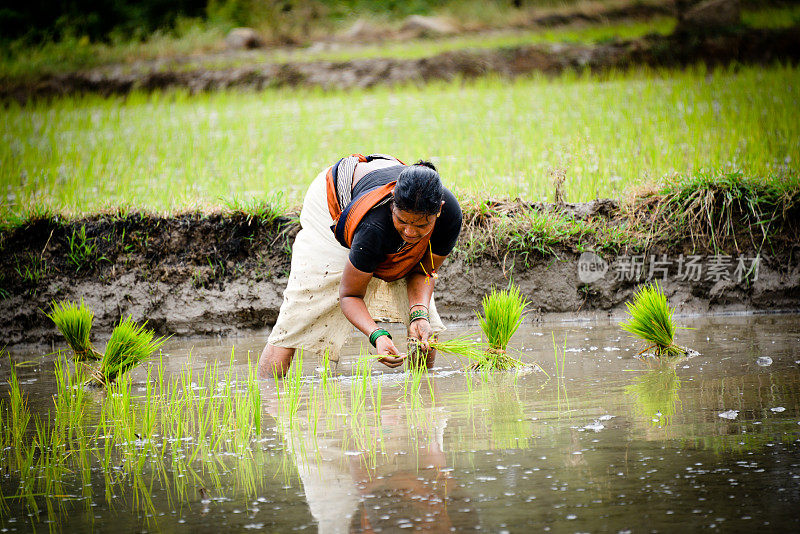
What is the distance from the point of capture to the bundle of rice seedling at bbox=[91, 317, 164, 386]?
3.93m

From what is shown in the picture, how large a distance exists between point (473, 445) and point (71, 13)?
1652 cm

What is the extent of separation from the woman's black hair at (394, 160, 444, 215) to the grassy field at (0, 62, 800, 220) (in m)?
2.71

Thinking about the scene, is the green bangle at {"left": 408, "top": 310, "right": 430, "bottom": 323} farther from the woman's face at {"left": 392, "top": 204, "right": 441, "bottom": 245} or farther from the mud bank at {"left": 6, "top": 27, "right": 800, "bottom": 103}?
the mud bank at {"left": 6, "top": 27, "right": 800, "bottom": 103}

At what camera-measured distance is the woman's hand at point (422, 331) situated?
3.79 meters

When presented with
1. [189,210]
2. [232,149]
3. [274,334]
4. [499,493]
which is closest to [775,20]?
[232,149]

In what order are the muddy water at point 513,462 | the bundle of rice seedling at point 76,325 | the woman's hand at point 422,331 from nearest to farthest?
the muddy water at point 513,462 < the woman's hand at point 422,331 < the bundle of rice seedling at point 76,325

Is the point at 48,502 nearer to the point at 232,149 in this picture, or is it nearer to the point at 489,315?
the point at 489,315

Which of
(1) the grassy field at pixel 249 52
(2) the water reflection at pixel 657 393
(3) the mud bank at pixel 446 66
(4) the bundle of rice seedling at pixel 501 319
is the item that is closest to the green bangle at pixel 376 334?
(4) the bundle of rice seedling at pixel 501 319

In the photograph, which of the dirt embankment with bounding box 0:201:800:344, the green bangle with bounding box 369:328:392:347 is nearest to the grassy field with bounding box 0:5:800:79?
the dirt embankment with bounding box 0:201:800:344

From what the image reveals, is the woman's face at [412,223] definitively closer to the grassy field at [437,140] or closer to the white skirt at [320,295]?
the white skirt at [320,295]

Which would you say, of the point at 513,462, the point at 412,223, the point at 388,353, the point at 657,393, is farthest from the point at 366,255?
the point at 657,393

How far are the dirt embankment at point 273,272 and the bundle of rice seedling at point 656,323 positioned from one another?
1537 millimetres

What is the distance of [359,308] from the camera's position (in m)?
3.58

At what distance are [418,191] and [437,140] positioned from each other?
16.5 feet
